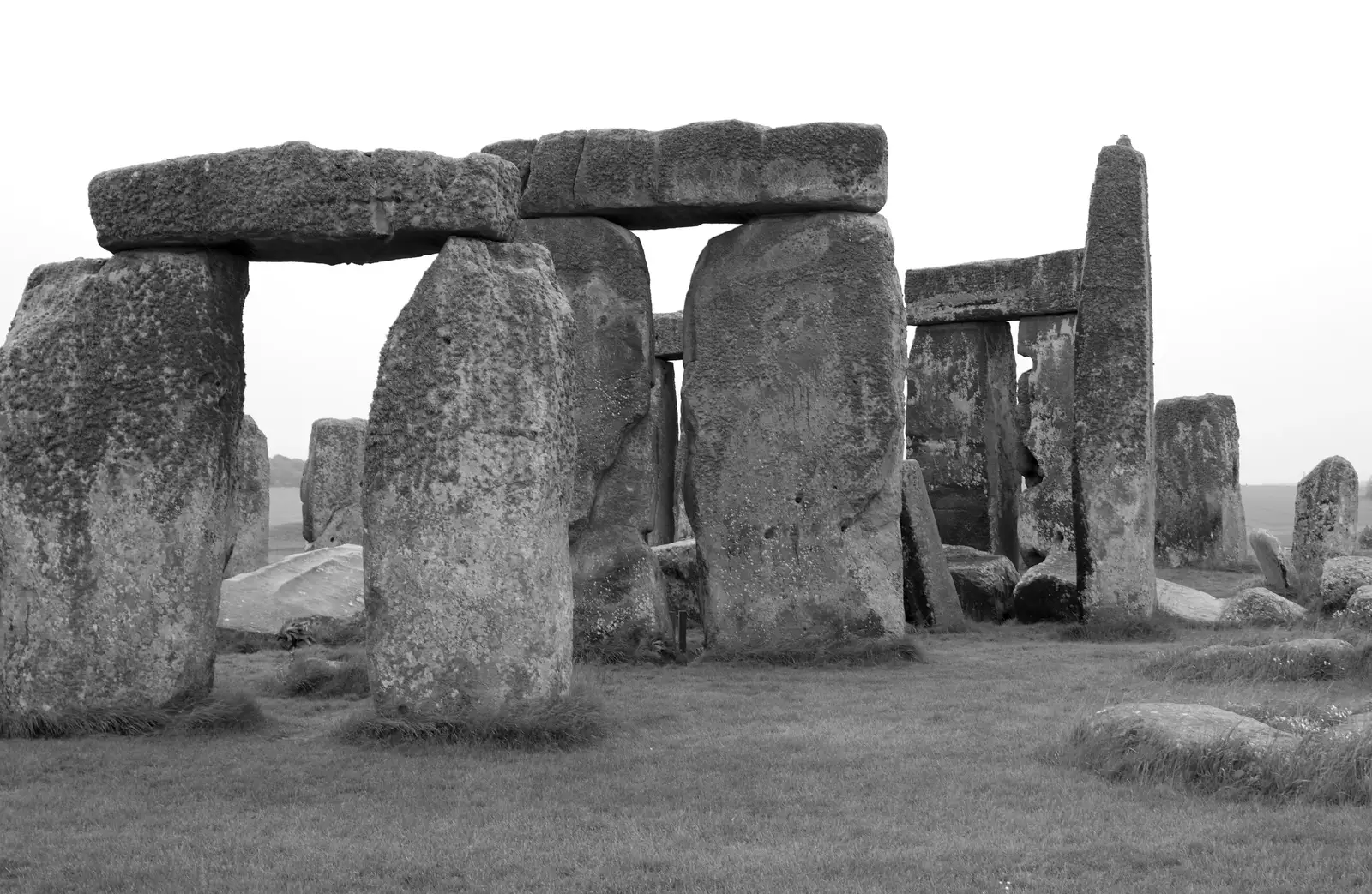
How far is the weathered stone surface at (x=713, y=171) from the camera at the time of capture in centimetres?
1165

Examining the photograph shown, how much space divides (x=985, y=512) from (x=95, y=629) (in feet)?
45.8

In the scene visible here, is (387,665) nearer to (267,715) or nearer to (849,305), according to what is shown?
(267,715)

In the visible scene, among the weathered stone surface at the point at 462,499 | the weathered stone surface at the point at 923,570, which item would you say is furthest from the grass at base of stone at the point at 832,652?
the weathered stone surface at the point at 462,499

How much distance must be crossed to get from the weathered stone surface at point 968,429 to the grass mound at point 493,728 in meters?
12.7

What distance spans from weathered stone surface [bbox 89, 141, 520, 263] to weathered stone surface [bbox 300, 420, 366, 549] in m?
13.9

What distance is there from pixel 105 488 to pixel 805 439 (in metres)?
5.68

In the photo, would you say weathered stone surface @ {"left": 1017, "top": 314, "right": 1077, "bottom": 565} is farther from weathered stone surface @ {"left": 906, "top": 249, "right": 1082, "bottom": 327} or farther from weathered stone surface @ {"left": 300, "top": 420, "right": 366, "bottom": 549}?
weathered stone surface @ {"left": 300, "top": 420, "right": 366, "bottom": 549}

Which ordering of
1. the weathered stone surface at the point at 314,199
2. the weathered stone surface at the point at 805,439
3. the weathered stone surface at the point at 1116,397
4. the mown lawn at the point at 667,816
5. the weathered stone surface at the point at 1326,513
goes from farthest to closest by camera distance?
the weathered stone surface at the point at 1326,513 → the weathered stone surface at the point at 1116,397 → the weathered stone surface at the point at 805,439 → the weathered stone surface at the point at 314,199 → the mown lawn at the point at 667,816

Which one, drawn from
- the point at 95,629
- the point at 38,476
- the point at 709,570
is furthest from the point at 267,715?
the point at 709,570

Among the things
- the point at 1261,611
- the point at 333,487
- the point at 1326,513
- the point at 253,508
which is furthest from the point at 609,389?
the point at 333,487

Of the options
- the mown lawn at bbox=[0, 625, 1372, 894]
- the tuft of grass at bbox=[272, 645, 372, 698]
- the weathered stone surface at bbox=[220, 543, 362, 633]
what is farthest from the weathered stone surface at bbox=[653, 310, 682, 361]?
the mown lawn at bbox=[0, 625, 1372, 894]

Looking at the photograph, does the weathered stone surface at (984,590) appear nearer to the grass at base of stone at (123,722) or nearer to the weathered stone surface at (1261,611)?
the weathered stone surface at (1261,611)

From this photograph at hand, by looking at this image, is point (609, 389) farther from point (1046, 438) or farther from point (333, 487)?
point (333, 487)

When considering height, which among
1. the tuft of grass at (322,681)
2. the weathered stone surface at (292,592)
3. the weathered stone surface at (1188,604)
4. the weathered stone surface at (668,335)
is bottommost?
the weathered stone surface at (1188,604)
